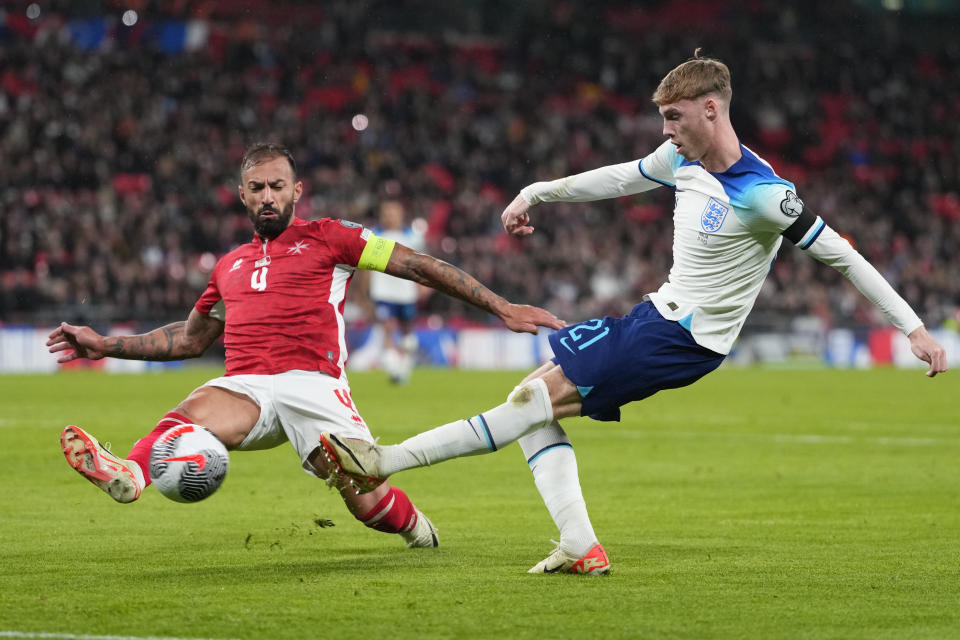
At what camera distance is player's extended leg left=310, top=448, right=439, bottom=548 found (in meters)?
6.06

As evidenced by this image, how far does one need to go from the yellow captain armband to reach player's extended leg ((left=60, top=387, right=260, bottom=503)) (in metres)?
0.80

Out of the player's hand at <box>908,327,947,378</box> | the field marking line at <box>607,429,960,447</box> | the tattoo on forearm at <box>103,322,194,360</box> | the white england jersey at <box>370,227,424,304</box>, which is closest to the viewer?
the player's hand at <box>908,327,947,378</box>

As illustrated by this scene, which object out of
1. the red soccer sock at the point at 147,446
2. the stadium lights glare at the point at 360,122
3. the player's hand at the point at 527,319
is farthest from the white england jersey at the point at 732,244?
the stadium lights glare at the point at 360,122

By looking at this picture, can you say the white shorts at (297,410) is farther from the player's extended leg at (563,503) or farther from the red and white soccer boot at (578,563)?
the red and white soccer boot at (578,563)

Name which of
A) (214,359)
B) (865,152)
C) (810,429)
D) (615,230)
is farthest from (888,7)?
(810,429)

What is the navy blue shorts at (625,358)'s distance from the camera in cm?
557

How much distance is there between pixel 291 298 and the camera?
6211 mm

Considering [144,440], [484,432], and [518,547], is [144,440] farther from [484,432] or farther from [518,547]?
[518,547]

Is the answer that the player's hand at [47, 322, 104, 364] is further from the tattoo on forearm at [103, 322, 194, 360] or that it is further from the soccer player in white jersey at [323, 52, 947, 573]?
the soccer player in white jersey at [323, 52, 947, 573]

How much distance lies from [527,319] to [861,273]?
1332 millimetres

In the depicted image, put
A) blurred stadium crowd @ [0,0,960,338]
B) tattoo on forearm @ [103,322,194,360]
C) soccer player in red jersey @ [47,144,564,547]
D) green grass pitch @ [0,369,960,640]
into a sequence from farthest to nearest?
blurred stadium crowd @ [0,0,960,338] → tattoo on forearm @ [103,322,194,360] → soccer player in red jersey @ [47,144,564,547] → green grass pitch @ [0,369,960,640]

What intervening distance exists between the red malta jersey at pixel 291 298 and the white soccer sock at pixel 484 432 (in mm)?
900

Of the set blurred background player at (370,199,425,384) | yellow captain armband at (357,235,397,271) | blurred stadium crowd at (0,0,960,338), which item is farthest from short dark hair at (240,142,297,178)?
blurred stadium crowd at (0,0,960,338)

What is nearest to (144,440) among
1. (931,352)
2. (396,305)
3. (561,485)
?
(561,485)
